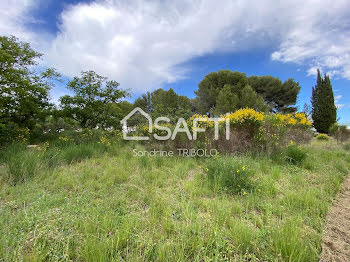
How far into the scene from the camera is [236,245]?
1291 millimetres

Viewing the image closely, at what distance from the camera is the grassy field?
3.95 ft

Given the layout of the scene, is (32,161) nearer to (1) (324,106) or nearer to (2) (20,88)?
(2) (20,88)

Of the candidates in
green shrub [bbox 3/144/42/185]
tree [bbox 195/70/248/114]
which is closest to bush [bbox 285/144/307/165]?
green shrub [bbox 3/144/42/185]

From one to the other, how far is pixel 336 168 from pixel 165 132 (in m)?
4.27

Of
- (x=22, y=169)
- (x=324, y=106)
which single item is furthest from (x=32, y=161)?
(x=324, y=106)

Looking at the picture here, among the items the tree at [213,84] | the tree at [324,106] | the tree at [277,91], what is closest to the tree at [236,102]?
the tree at [213,84]

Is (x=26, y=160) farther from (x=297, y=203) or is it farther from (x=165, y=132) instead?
(x=297, y=203)

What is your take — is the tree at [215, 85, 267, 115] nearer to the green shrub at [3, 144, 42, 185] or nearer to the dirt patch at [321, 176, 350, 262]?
the dirt patch at [321, 176, 350, 262]

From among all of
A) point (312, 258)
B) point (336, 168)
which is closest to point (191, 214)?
point (312, 258)

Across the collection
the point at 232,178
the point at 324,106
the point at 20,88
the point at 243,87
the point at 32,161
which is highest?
the point at 243,87

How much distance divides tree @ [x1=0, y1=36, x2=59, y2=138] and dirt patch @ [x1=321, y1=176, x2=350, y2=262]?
7.81m

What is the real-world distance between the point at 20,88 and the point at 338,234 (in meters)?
8.26

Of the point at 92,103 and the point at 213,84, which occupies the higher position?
the point at 213,84

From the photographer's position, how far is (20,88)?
5.14 m
